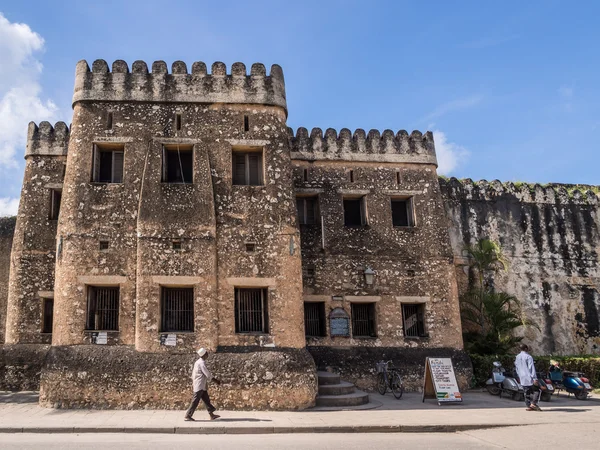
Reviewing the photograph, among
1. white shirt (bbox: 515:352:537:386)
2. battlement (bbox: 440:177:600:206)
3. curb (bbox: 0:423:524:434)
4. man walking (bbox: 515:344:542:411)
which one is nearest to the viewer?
curb (bbox: 0:423:524:434)

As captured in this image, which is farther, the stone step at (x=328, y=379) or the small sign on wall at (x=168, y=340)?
the stone step at (x=328, y=379)

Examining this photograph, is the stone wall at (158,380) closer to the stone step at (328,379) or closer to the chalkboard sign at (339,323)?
the stone step at (328,379)

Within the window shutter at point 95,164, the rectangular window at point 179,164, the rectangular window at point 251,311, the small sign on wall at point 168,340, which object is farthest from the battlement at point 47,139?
the rectangular window at point 251,311

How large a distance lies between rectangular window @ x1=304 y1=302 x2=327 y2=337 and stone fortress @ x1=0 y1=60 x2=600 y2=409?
0.22 ft

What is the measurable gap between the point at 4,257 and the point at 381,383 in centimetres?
1394

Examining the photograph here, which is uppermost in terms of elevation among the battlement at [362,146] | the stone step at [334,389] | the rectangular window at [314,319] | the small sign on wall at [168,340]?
the battlement at [362,146]

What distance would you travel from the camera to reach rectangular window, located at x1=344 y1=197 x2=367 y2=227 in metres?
19.3

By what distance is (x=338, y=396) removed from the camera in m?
14.5

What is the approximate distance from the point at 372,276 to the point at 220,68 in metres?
8.01

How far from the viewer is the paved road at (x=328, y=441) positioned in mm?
9367

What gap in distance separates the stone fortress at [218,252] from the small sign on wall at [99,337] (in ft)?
0.11

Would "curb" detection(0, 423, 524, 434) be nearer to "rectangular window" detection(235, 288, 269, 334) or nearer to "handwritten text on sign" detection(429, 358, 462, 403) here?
"handwritten text on sign" detection(429, 358, 462, 403)

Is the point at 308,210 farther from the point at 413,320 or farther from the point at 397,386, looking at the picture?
the point at 397,386

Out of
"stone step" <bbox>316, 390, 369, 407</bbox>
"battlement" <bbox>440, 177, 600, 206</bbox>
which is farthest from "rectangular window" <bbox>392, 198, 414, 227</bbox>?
"stone step" <bbox>316, 390, 369, 407</bbox>
